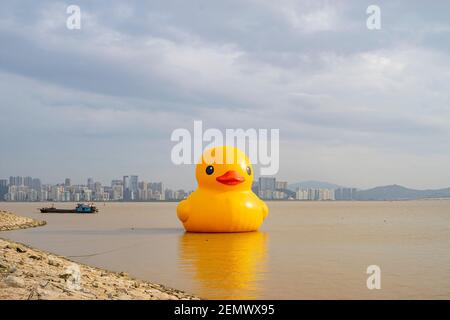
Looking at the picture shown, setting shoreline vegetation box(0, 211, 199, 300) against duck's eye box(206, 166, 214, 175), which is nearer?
shoreline vegetation box(0, 211, 199, 300)

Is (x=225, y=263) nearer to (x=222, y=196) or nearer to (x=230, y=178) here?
(x=222, y=196)

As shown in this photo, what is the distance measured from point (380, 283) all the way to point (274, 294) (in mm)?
2290

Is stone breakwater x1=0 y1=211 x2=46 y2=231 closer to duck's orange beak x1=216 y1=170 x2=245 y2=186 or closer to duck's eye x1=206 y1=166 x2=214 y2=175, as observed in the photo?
duck's eye x1=206 y1=166 x2=214 y2=175

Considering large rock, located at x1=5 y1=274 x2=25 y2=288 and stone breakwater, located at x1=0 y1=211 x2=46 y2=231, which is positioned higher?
large rock, located at x1=5 y1=274 x2=25 y2=288

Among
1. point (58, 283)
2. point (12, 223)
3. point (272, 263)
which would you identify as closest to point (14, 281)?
point (58, 283)

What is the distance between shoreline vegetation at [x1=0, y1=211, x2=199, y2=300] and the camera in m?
6.56

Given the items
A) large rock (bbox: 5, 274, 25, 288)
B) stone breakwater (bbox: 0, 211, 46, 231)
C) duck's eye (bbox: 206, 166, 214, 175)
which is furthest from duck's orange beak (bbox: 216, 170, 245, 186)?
stone breakwater (bbox: 0, 211, 46, 231)

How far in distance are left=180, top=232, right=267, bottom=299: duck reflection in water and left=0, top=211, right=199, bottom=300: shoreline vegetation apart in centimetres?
85

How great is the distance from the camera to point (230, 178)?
18234mm

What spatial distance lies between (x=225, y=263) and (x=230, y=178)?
623cm

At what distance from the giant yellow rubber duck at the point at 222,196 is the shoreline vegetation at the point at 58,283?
813 cm

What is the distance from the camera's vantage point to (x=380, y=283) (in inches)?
384
